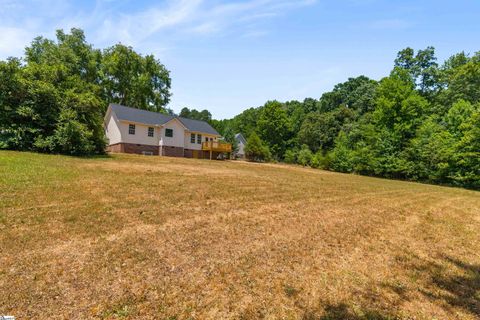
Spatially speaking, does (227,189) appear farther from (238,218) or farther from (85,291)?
(85,291)

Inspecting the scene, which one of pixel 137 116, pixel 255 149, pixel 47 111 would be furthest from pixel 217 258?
pixel 255 149

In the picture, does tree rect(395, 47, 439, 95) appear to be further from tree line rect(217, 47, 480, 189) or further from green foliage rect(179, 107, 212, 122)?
green foliage rect(179, 107, 212, 122)

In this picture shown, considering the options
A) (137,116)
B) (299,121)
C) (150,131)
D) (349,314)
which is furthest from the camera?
(299,121)

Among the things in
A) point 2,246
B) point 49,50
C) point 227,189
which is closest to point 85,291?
point 2,246

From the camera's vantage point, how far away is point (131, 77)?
40469mm

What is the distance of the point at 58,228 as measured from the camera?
5312mm

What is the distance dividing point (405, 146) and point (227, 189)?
28.0 metres

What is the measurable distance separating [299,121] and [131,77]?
37.6m

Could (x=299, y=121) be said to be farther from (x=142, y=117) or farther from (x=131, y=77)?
(x=142, y=117)

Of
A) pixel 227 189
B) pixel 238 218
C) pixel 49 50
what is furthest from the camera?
pixel 49 50

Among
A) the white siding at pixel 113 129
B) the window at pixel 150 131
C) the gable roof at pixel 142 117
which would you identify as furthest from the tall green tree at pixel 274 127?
the white siding at pixel 113 129

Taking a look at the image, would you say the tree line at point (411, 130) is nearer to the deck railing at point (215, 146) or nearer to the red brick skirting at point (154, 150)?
the deck railing at point (215, 146)

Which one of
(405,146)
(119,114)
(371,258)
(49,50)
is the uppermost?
(49,50)

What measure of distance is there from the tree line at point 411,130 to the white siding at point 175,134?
1560cm
